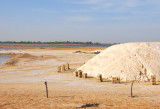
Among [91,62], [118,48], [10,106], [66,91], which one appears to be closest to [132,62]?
[118,48]

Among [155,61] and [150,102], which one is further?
[155,61]

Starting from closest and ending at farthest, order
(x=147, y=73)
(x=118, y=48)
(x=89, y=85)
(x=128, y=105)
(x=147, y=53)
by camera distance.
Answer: (x=128, y=105), (x=89, y=85), (x=147, y=73), (x=147, y=53), (x=118, y=48)

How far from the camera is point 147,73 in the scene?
17.0 metres

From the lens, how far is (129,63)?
17.8m

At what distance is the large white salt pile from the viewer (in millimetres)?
17062

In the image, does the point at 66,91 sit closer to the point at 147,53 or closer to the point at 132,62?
the point at 132,62

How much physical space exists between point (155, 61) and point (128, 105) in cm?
850

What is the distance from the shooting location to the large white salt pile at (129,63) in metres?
17.1

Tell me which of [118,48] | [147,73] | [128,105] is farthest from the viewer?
[118,48]

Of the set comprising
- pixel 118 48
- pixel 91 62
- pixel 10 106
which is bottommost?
pixel 10 106

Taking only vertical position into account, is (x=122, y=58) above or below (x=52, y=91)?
above

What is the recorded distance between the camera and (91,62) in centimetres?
2064

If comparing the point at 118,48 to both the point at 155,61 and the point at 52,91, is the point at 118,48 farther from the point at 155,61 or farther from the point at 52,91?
the point at 52,91

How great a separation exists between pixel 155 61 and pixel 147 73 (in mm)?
1540
